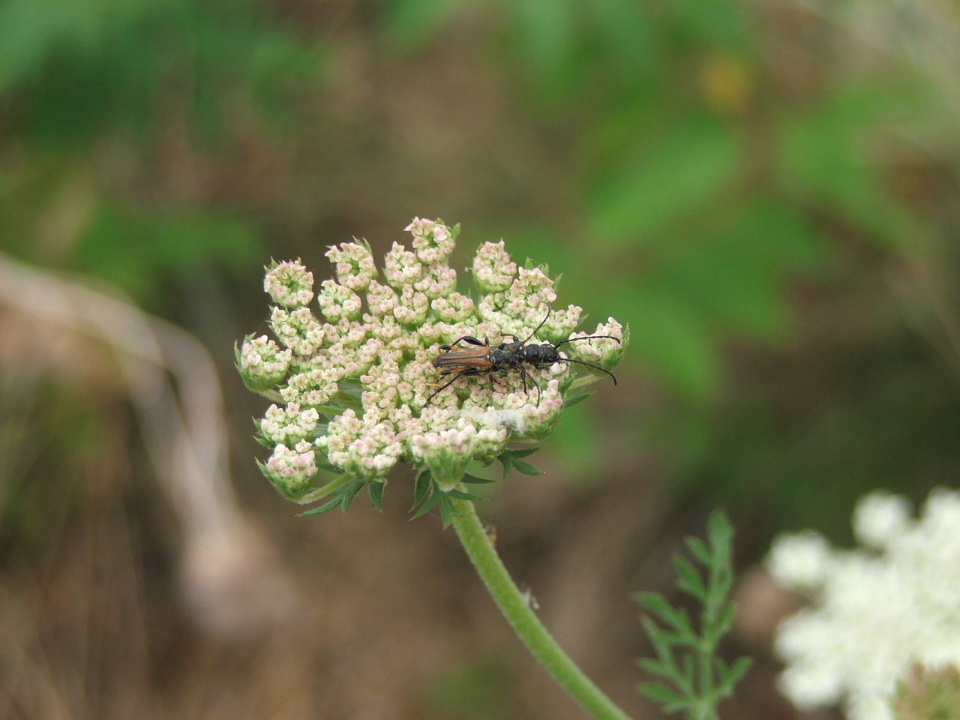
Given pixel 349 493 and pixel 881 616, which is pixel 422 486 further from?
pixel 881 616

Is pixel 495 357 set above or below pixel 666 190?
below

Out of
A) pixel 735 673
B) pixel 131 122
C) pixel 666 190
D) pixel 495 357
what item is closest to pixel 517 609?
pixel 495 357

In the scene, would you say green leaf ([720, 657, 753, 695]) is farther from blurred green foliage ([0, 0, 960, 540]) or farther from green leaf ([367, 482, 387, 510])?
blurred green foliage ([0, 0, 960, 540])

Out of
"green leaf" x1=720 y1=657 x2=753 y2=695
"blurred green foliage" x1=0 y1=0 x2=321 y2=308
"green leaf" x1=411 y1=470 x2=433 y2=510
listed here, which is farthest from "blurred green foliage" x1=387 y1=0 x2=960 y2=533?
"green leaf" x1=411 y1=470 x2=433 y2=510

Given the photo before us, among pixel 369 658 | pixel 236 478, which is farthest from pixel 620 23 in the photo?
pixel 369 658

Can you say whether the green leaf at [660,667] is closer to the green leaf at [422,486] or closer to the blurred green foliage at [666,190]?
the green leaf at [422,486]

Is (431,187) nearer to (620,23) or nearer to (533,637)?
(620,23)
